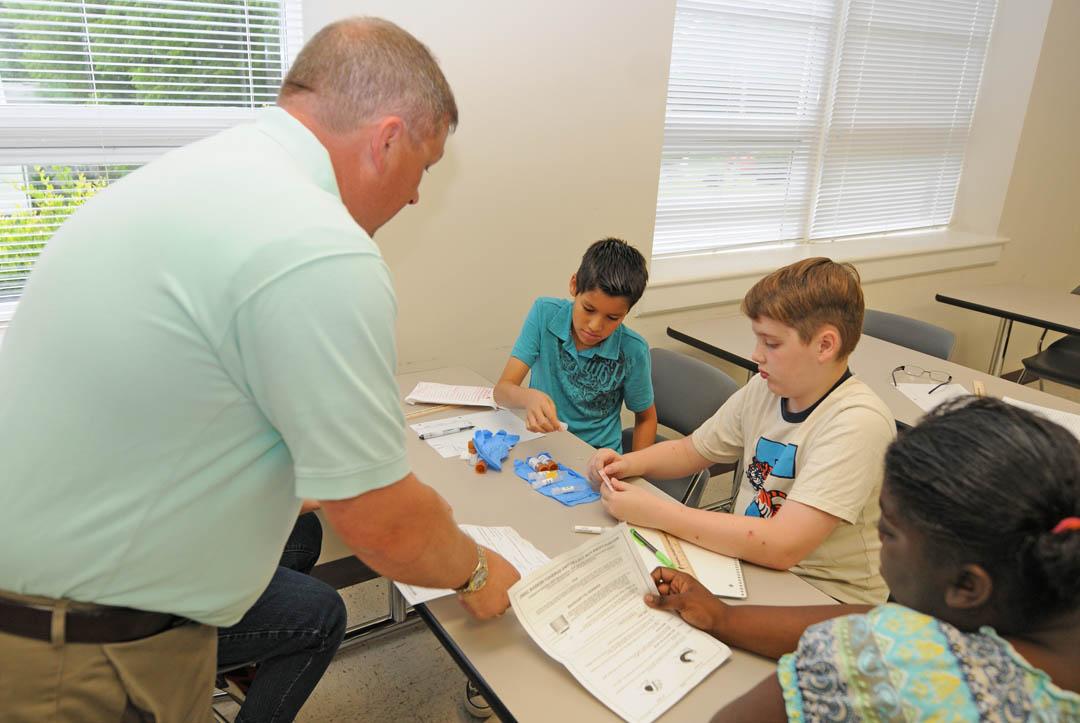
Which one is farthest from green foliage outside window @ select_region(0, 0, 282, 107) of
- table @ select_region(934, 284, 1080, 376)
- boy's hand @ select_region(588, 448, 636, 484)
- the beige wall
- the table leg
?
the table leg

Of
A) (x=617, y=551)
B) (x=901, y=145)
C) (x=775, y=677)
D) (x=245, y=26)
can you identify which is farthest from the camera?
(x=901, y=145)

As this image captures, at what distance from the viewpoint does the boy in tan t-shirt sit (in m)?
1.43

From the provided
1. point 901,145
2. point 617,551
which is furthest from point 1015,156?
point 617,551

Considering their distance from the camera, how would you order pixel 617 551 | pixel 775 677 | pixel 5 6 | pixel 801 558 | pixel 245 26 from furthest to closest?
pixel 245 26 → pixel 5 6 → pixel 801 558 → pixel 617 551 → pixel 775 677

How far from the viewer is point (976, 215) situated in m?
4.76

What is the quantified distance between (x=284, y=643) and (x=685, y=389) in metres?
1.56

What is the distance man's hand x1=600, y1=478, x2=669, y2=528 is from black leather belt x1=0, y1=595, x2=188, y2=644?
92 cm

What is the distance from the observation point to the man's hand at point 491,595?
1193 mm

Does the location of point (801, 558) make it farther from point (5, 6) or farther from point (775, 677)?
point (5, 6)

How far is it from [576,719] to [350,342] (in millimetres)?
626

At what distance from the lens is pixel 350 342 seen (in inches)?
33.2

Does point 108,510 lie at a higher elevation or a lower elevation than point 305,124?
lower

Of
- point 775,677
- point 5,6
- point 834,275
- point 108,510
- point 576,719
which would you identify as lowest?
point 576,719

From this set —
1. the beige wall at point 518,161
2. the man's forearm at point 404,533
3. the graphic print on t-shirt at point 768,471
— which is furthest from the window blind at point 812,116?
the man's forearm at point 404,533
